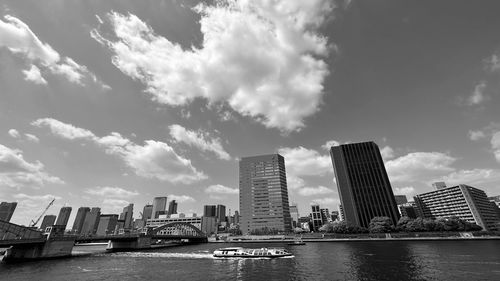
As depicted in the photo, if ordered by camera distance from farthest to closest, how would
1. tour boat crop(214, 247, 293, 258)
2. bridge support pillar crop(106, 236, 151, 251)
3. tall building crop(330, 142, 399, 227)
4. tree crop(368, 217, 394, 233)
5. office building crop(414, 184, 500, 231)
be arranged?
tall building crop(330, 142, 399, 227) → office building crop(414, 184, 500, 231) → tree crop(368, 217, 394, 233) → bridge support pillar crop(106, 236, 151, 251) → tour boat crop(214, 247, 293, 258)

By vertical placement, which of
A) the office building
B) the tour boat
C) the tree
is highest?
the office building

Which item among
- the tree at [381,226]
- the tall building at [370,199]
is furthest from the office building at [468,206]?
A: the tree at [381,226]

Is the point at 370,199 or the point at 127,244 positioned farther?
the point at 370,199

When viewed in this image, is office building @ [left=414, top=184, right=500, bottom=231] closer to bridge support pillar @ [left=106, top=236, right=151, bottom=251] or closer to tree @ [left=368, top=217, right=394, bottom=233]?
tree @ [left=368, top=217, right=394, bottom=233]

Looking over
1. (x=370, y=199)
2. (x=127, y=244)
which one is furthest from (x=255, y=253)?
(x=370, y=199)

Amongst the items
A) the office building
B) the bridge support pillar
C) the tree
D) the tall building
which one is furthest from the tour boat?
the office building

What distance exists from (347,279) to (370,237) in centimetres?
11997

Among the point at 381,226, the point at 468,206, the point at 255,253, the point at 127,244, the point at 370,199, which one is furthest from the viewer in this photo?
the point at 370,199

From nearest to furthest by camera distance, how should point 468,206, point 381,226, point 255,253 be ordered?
point 255,253 < point 381,226 < point 468,206

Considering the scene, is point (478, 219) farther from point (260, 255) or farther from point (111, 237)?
point (111, 237)

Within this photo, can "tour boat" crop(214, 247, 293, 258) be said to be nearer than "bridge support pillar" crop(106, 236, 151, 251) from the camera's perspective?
Yes

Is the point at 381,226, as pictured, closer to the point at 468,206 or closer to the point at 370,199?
the point at 370,199

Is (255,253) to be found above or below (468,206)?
below

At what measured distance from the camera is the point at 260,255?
74312 millimetres
